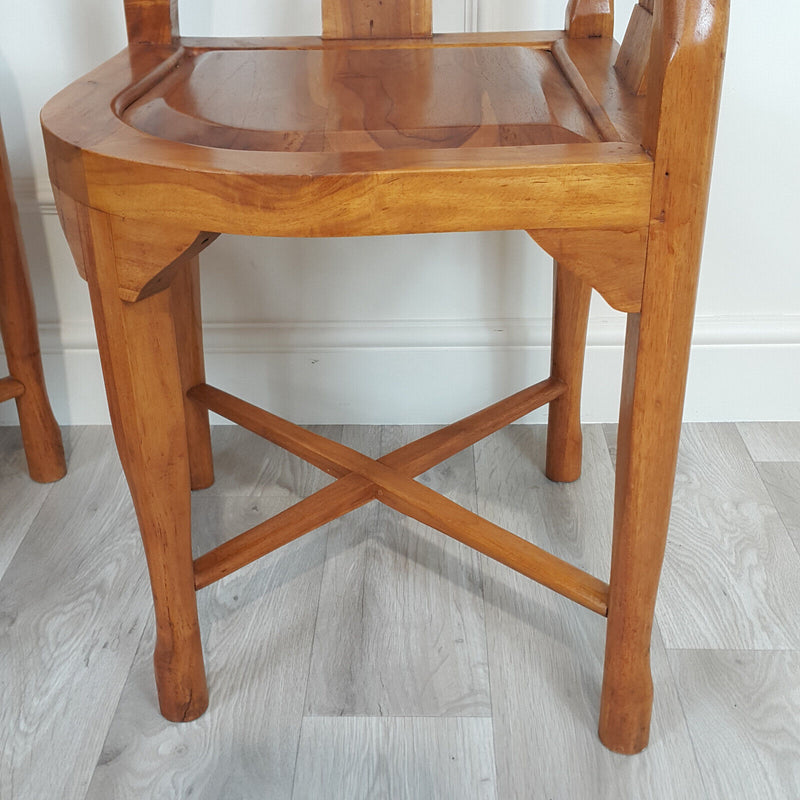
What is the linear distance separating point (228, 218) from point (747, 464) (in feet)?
2.92

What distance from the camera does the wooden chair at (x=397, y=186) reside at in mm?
654

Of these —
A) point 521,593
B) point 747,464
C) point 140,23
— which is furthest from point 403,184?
point 747,464

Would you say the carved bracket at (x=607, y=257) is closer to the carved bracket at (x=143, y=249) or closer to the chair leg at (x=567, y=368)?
the carved bracket at (x=143, y=249)

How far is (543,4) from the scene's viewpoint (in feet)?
3.88

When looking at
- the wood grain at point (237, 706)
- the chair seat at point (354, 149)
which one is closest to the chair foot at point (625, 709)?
the wood grain at point (237, 706)

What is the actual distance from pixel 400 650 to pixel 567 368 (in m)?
0.40

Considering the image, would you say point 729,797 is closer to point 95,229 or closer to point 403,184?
point 403,184

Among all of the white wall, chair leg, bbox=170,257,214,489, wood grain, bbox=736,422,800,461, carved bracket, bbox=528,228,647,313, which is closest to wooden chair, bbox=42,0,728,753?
carved bracket, bbox=528,228,647,313

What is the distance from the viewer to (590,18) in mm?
970

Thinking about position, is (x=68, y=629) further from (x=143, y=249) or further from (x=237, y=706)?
(x=143, y=249)

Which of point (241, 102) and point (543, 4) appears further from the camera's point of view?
point (543, 4)

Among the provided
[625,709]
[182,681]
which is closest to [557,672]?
[625,709]

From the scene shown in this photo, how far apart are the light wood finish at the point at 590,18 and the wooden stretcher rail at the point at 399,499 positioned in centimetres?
41

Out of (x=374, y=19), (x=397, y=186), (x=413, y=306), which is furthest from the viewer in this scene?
(x=413, y=306)
